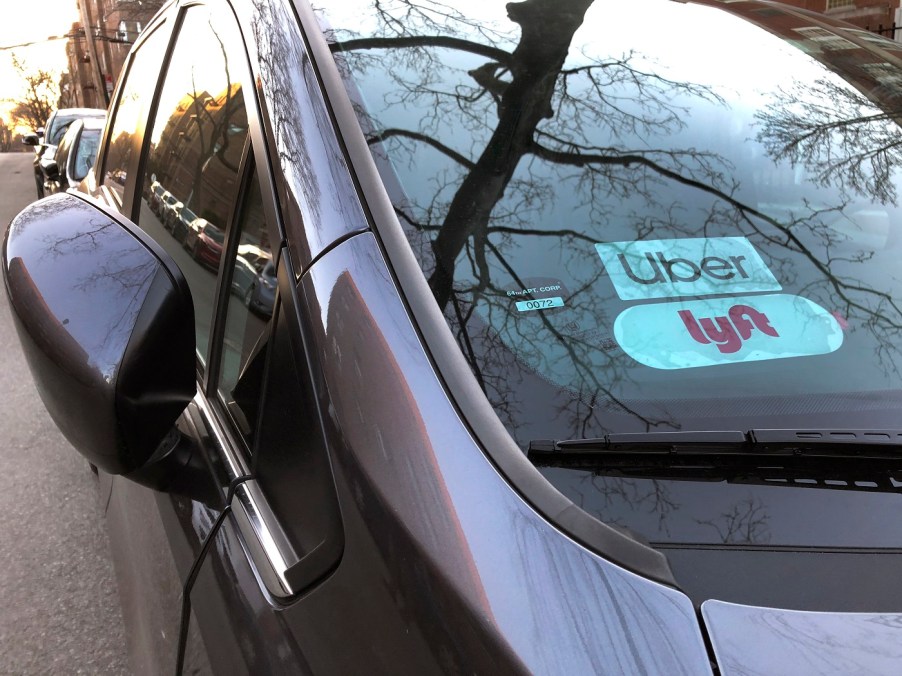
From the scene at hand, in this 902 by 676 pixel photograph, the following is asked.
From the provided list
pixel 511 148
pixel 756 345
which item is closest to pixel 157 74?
pixel 511 148

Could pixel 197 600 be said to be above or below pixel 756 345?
below

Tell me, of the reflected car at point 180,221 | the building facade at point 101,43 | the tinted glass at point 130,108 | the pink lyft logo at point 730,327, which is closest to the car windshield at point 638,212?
the pink lyft logo at point 730,327

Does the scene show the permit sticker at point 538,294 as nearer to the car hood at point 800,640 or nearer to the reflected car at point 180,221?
the car hood at point 800,640

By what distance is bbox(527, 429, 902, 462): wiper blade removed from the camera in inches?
40.5

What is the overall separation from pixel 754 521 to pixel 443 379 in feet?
1.25

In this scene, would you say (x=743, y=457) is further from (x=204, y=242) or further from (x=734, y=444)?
(x=204, y=242)

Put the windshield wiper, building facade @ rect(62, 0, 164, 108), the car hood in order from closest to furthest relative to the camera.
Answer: the car hood
the windshield wiper
building facade @ rect(62, 0, 164, 108)

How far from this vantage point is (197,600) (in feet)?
3.99

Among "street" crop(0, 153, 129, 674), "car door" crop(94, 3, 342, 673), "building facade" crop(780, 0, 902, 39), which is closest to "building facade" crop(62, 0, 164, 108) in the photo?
"building facade" crop(780, 0, 902, 39)

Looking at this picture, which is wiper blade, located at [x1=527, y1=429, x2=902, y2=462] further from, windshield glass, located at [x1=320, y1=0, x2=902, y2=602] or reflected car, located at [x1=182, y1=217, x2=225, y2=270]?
reflected car, located at [x1=182, y1=217, x2=225, y2=270]

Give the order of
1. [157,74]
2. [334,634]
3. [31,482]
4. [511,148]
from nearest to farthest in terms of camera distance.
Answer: [334,634]
[511,148]
[157,74]
[31,482]

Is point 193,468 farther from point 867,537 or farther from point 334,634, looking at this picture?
point 867,537

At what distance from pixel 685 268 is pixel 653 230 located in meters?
0.08

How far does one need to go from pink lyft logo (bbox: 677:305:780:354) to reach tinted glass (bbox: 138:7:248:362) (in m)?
0.79
